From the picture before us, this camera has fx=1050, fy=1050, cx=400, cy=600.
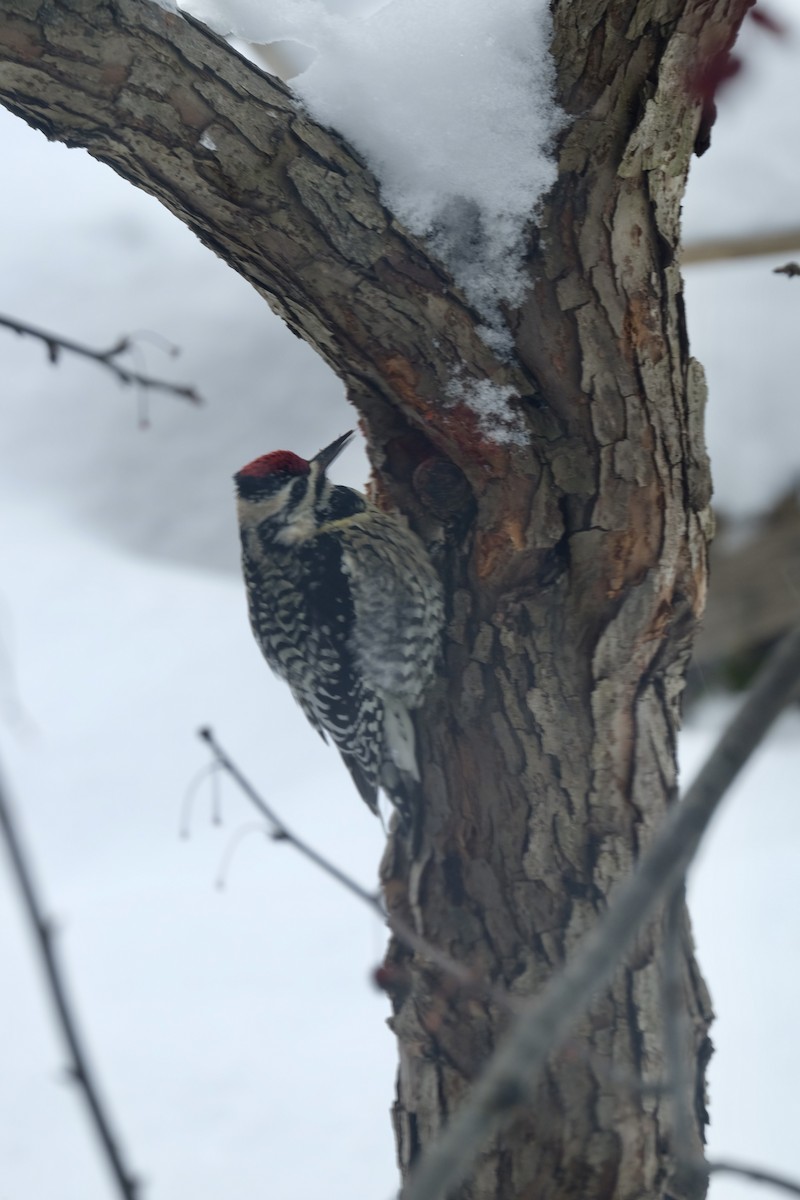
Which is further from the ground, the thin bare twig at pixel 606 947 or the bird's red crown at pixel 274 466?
the bird's red crown at pixel 274 466

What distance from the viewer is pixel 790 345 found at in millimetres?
3756

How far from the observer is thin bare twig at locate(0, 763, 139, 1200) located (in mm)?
497

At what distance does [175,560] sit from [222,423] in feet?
1.96

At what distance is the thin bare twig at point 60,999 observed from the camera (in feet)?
1.63

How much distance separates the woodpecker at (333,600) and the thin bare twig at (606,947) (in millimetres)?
1208

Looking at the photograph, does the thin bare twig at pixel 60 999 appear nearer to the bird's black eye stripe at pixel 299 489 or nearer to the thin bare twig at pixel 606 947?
the thin bare twig at pixel 606 947

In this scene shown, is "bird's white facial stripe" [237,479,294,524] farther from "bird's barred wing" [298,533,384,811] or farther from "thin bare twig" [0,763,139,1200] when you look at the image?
"thin bare twig" [0,763,139,1200]

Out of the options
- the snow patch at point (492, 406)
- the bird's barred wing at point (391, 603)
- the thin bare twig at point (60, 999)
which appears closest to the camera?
the thin bare twig at point (60, 999)

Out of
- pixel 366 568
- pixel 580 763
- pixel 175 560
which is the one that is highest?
pixel 175 560

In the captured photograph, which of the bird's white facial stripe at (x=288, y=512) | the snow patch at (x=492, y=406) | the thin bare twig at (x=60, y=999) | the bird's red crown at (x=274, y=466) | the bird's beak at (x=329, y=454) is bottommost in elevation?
the thin bare twig at (x=60, y=999)

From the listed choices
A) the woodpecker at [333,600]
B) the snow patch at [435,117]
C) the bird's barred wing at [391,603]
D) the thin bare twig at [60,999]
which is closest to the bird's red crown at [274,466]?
the woodpecker at [333,600]

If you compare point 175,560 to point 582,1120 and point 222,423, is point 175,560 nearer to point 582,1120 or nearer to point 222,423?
point 222,423

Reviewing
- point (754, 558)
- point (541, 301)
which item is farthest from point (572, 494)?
point (754, 558)

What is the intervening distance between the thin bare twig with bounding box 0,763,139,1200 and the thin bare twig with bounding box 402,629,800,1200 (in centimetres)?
16
